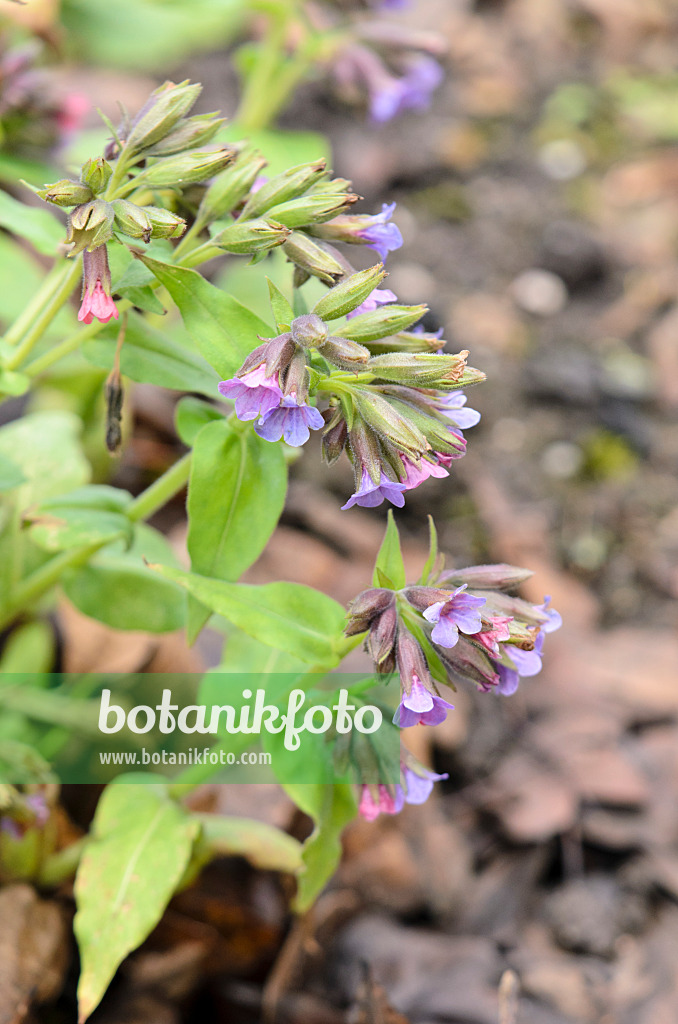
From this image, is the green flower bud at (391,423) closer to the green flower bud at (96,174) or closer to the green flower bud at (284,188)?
the green flower bud at (284,188)

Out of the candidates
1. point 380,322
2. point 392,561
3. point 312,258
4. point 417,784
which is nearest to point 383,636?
point 392,561

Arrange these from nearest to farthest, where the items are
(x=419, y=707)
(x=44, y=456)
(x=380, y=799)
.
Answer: (x=419, y=707) < (x=380, y=799) < (x=44, y=456)

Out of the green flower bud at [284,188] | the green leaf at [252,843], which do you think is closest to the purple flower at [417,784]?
the green leaf at [252,843]

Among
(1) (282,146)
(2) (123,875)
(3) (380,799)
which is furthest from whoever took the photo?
(1) (282,146)

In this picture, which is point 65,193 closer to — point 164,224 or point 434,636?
point 164,224

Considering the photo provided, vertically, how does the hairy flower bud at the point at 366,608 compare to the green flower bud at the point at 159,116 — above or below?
below

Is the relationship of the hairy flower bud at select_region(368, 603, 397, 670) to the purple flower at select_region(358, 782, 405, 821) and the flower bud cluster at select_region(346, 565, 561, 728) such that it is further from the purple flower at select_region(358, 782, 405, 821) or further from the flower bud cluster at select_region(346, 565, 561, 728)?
the purple flower at select_region(358, 782, 405, 821)

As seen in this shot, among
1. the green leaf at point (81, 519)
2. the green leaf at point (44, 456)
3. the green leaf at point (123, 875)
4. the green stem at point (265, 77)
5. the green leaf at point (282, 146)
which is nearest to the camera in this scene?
the green leaf at point (123, 875)
